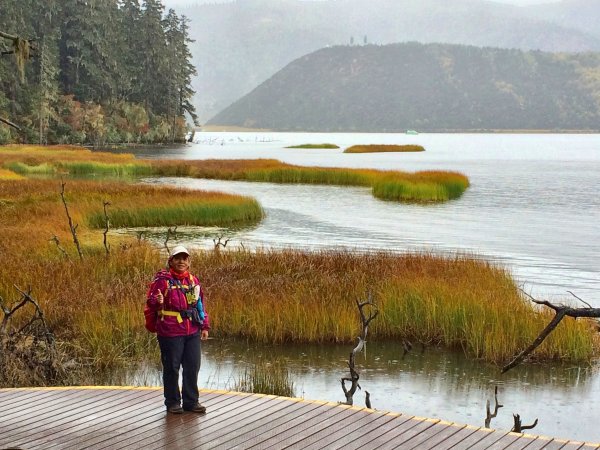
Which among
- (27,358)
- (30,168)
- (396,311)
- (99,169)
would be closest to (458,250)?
(396,311)

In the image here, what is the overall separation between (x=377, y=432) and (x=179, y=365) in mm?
2060

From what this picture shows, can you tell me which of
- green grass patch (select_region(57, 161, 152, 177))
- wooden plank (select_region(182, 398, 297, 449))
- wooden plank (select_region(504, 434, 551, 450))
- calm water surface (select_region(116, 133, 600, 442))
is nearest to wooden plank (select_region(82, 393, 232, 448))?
wooden plank (select_region(182, 398, 297, 449))

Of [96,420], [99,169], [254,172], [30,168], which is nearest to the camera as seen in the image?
[96,420]

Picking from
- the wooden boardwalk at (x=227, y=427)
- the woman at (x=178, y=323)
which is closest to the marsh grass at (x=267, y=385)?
the wooden boardwalk at (x=227, y=427)

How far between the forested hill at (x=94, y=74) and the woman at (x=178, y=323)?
78612mm

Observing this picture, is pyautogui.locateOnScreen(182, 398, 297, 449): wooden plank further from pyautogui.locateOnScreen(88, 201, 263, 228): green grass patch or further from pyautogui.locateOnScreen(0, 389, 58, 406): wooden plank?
pyautogui.locateOnScreen(88, 201, 263, 228): green grass patch

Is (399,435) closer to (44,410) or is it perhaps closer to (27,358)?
(44,410)

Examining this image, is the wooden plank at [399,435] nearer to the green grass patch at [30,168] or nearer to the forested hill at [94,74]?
the green grass patch at [30,168]

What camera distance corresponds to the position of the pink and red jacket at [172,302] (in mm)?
7809

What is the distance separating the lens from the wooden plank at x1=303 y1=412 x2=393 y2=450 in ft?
23.7

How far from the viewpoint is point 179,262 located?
7.79 meters

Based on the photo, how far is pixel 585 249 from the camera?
2930cm

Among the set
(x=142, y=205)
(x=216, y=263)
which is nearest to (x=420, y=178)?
(x=142, y=205)

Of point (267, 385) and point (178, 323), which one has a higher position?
point (178, 323)
